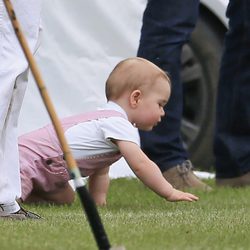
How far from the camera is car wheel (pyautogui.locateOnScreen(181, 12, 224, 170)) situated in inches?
301

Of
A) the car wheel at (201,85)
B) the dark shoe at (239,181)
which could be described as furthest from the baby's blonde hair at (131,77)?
the car wheel at (201,85)

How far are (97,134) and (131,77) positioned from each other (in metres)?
0.28

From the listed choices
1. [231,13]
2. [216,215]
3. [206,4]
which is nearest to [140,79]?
[216,215]

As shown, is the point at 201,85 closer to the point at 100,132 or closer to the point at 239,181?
the point at 239,181

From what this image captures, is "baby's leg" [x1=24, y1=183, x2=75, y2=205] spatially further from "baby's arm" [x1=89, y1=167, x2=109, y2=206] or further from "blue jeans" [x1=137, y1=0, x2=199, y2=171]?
"blue jeans" [x1=137, y1=0, x2=199, y2=171]

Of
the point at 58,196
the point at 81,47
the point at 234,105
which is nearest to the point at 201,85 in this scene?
the point at 81,47

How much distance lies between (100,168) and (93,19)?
1.89 metres

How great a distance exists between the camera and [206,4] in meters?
7.56

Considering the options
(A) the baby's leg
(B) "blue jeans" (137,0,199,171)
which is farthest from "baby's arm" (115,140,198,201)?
(B) "blue jeans" (137,0,199,171)

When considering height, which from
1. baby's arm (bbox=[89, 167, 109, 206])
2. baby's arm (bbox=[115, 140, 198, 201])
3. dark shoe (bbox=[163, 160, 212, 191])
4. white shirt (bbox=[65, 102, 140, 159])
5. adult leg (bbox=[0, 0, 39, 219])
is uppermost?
adult leg (bbox=[0, 0, 39, 219])

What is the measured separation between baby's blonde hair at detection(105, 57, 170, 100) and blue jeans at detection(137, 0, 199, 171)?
84 cm

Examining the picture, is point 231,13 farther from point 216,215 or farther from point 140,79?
point 216,215

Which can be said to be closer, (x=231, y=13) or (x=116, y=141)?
(x=116, y=141)

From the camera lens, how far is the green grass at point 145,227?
381 cm
